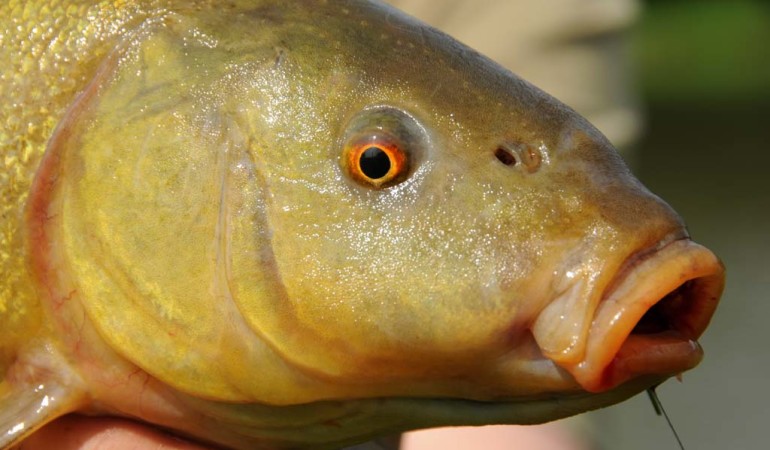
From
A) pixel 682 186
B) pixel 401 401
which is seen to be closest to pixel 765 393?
pixel 682 186

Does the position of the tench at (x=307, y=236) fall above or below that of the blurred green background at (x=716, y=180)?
below

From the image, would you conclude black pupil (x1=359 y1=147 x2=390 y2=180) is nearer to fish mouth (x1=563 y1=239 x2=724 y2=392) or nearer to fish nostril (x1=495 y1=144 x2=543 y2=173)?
fish nostril (x1=495 y1=144 x2=543 y2=173)

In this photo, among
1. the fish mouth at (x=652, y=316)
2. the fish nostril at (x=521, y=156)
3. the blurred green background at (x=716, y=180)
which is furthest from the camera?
the blurred green background at (x=716, y=180)

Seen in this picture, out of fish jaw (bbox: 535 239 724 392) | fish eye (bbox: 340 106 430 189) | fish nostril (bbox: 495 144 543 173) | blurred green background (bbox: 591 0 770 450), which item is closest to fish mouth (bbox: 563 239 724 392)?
fish jaw (bbox: 535 239 724 392)

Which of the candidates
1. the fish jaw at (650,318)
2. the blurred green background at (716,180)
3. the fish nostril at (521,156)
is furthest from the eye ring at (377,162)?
the blurred green background at (716,180)

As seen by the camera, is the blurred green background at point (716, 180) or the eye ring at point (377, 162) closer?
the eye ring at point (377, 162)

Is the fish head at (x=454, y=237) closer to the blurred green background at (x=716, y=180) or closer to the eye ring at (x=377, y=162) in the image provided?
the eye ring at (x=377, y=162)

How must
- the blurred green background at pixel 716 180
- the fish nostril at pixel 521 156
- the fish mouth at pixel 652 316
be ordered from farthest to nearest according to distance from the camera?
1. the blurred green background at pixel 716 180
2. the fish nostril at pixel 521 156
3. the fish mouth at pixel 652 316

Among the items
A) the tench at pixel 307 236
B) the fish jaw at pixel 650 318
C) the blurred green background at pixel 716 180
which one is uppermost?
the blurred green background at pixel 716 180
